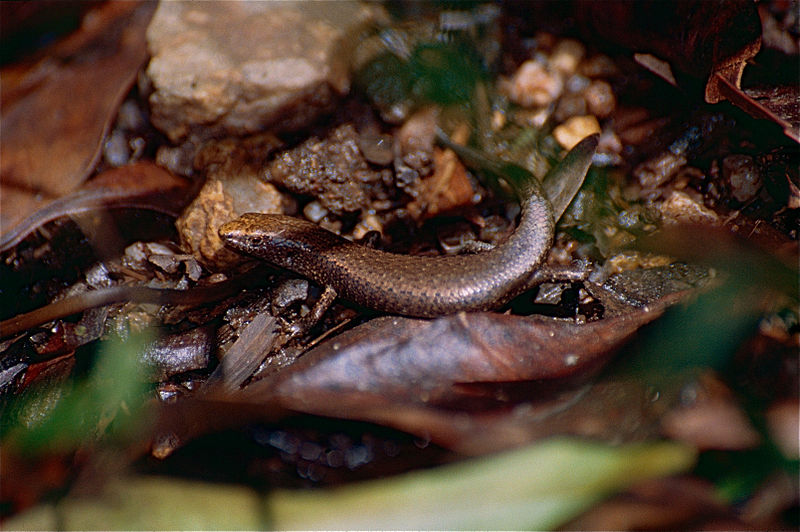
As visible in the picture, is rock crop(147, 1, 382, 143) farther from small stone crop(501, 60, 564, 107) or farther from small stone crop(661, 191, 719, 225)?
small stone crop(661, 191, 719, 225)

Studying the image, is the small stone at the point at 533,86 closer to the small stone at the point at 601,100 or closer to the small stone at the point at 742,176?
the small stone at the point at 601,100

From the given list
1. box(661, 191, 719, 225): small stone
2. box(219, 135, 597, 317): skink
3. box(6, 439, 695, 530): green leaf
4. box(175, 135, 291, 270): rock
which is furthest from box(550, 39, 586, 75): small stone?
box(6, 439, 695, 530): green leaf

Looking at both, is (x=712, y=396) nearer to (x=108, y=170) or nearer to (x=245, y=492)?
(x=245, y=492)

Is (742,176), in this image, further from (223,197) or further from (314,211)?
(223,197)

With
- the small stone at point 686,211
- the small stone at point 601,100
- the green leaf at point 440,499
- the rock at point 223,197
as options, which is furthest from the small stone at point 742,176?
the rock at point 223,197

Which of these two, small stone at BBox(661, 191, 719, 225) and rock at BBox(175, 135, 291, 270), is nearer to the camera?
small stone at BBox(661, 191, 719, 225)

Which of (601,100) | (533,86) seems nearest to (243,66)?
(533,86)

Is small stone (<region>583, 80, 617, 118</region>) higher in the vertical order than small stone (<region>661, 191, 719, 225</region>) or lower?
higher

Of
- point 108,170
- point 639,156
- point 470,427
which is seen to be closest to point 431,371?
point 470,427
